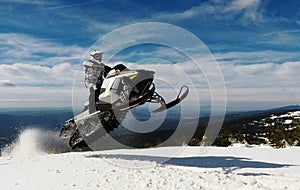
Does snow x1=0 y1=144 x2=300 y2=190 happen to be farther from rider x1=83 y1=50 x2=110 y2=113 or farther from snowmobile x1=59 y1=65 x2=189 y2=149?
rider x1=83 y1=50 x2=110 y2=113

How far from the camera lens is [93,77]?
1420 cm

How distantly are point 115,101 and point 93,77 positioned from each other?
1.32 m

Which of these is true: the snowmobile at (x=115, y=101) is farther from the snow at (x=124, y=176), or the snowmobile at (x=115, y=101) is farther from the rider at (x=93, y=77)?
the snow at (x=124, y=176)

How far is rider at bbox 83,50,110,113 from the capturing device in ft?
46.5

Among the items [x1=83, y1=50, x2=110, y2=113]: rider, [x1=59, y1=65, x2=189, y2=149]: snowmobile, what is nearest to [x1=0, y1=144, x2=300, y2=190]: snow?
[x1=59, y1=65, x2=189, y2=149]: snowmobile

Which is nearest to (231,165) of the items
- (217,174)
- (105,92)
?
(217,174)

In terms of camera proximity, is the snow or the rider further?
the rider

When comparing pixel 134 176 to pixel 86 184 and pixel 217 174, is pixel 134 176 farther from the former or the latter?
pixel 217 174

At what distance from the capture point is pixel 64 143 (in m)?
15.4

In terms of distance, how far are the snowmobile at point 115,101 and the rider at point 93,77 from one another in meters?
0.22

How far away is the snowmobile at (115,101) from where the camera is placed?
44.9ft

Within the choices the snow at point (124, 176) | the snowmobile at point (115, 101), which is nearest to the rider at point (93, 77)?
the snowmobile at point (115, 101)

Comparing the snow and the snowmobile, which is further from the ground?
the snowmobile

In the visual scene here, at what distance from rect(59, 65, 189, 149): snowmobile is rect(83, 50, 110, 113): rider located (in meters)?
0.22
